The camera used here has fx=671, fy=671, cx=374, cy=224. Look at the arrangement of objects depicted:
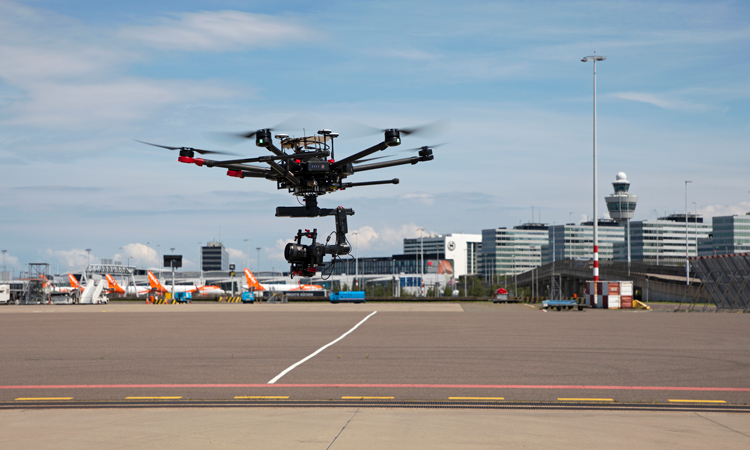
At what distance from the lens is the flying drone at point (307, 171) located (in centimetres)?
2078

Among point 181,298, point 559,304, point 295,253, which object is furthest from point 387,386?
point 181,298

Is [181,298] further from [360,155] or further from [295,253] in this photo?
[360,155]

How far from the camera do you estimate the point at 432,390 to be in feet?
49.1

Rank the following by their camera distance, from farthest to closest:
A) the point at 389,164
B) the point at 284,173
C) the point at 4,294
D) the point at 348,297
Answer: the point at 4,294 → the point at 348,297 → the point at 389,164 → the point at 284,173

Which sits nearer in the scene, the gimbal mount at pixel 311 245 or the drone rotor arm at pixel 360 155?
the drone rotor arm at pixel 360 155

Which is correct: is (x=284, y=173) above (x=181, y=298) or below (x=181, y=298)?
above

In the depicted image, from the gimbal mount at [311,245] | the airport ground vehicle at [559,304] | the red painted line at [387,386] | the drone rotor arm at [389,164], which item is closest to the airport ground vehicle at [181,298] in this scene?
the airport ground vehicle at [559,304]

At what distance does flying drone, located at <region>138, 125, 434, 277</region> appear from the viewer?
2078 cm

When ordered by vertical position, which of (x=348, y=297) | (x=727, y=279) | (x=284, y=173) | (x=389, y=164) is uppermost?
(x=389, y=164)

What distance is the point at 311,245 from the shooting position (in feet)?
78.2

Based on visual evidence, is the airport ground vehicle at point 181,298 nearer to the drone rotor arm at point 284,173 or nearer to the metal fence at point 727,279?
the metal fence at point 727,279

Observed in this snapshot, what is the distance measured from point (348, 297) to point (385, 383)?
72.5m

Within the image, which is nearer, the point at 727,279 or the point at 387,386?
the point at 387,386

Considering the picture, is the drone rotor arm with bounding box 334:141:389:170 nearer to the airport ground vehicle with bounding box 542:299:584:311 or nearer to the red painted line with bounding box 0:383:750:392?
the red painted line with bounding box 0:383:750:392
